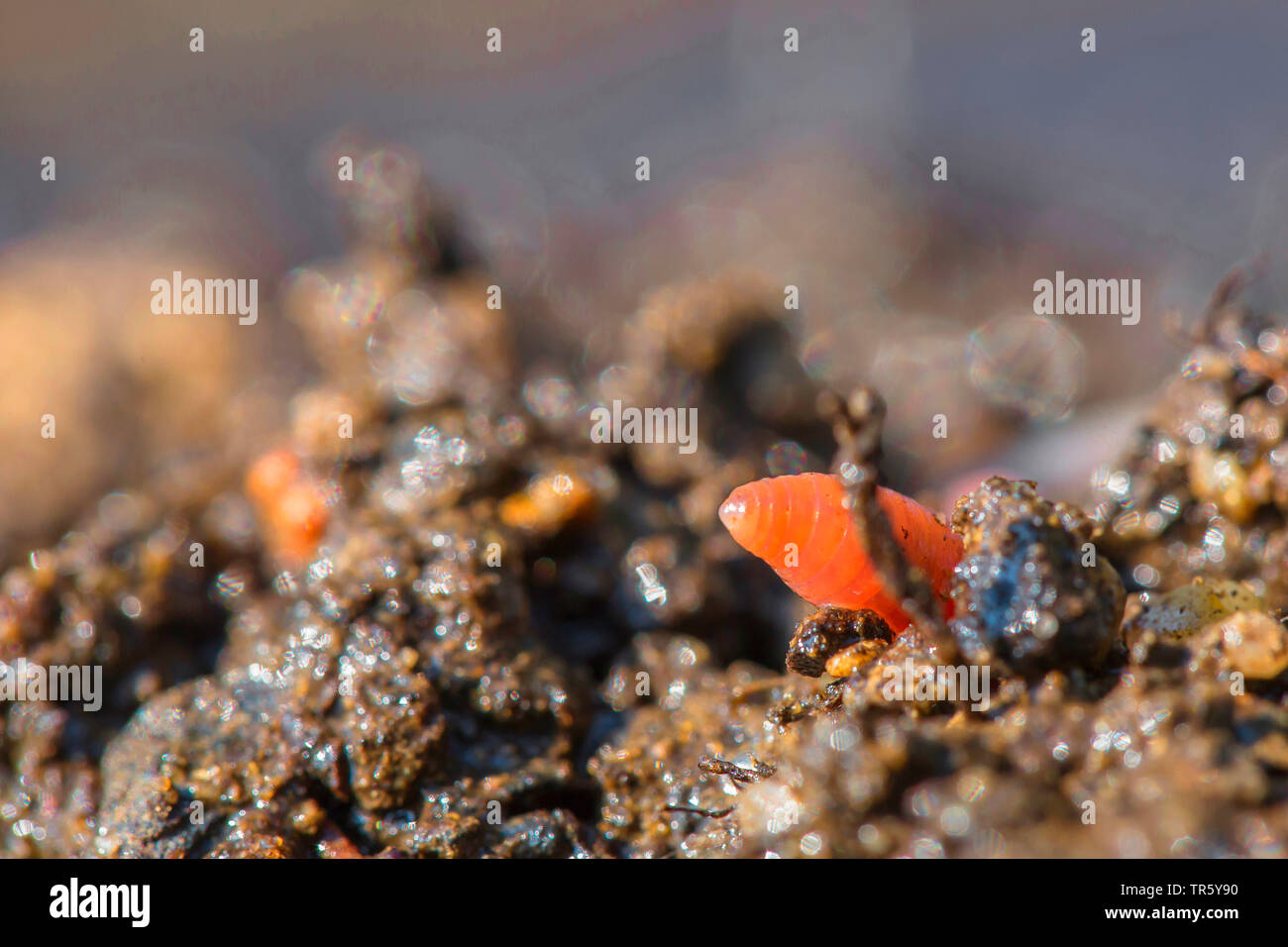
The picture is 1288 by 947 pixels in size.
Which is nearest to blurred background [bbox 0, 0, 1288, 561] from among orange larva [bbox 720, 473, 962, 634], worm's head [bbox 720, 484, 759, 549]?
orange larva [bbox 720, 473, 962, 634]

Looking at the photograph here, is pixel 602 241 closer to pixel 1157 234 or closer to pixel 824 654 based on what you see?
pixel 1157 234

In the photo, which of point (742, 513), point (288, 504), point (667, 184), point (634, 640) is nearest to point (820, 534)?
point (742, 513)

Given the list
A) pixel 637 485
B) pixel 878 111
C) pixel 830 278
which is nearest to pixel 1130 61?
pixel 878 111

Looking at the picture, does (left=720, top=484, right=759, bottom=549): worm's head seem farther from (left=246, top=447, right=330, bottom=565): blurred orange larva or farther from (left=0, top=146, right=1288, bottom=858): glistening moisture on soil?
(left=246, top=447, right=330, bottom=565): blurred orange larva

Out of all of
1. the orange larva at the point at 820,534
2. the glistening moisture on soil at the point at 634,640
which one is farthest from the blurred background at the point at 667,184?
the orange larva at the point at 820,534

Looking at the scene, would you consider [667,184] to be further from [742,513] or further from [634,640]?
[742,513]

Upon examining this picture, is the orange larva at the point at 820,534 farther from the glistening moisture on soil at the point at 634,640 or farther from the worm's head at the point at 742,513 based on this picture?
the glistening moisture on soil at the point at 634,640
